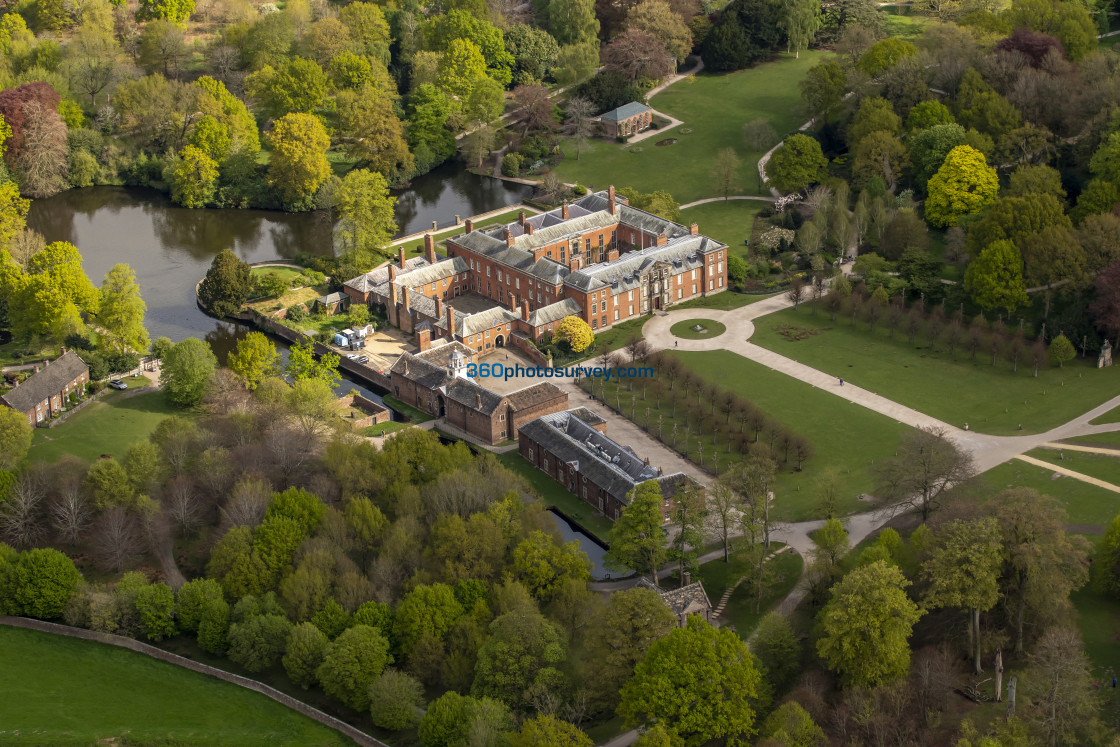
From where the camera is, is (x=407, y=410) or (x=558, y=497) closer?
(x=558, y=497)

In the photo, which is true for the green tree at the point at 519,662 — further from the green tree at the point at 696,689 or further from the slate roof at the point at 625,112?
the slate roof at the point at 625,112

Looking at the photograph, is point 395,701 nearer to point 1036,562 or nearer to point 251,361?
point 1036,562

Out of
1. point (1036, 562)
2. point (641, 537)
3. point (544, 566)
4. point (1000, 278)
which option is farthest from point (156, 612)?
point (1000, 278)

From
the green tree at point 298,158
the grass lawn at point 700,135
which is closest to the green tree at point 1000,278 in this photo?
the grass lawn at point 700,135

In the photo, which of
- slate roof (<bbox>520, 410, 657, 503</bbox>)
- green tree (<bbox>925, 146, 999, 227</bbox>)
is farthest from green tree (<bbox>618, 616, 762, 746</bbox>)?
green tree (<bbox>925, 146, 999, 227</bbox>)

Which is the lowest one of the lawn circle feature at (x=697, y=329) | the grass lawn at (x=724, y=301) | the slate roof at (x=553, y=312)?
the lawn circle feature at (x=697, y=329)

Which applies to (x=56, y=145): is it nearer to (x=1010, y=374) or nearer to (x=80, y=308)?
(x=80, y=308)

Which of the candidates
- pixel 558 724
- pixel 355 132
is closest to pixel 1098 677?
pixel 558 724
